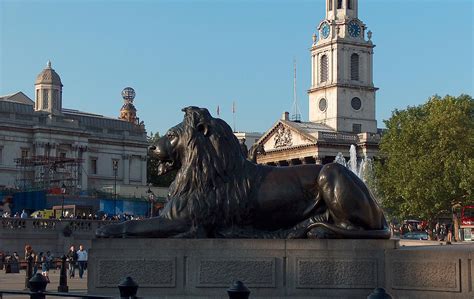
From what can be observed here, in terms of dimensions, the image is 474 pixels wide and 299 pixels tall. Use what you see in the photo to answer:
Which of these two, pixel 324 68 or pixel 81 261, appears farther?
pixel 324 68

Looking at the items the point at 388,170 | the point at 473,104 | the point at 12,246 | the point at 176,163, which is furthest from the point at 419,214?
the point at 176,163

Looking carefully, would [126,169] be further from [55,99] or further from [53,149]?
[55,99]

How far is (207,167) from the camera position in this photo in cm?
1126

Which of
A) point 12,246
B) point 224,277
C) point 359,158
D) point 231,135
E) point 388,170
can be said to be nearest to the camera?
point 224,277

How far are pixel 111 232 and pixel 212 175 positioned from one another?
143 centimetres

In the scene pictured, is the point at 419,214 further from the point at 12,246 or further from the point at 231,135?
the point at 231,135

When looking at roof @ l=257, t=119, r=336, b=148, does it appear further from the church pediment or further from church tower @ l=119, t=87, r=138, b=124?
church tower @ l=119, t=87, r=138, b=124

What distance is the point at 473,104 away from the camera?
2948 inches

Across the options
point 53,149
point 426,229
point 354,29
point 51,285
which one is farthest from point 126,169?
point 51,285

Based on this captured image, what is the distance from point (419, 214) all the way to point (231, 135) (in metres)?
56.5

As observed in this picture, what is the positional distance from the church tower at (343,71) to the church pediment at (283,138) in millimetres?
5597

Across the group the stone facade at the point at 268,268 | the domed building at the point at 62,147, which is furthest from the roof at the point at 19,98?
the stone facade at the point at 268,268

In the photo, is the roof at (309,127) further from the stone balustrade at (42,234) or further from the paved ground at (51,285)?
the paved ground at (51,285)

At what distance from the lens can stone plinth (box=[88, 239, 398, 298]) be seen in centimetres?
1070
